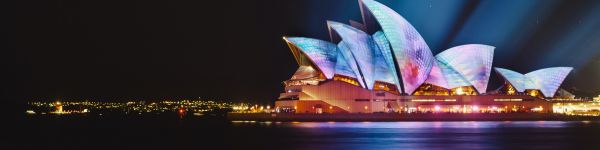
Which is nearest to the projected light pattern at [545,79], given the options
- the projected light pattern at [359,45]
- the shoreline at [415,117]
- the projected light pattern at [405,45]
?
the shoreline at [415,117]

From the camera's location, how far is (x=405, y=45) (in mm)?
67250

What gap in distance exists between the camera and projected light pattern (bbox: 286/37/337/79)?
229 feet

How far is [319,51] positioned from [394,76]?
777 centimetres

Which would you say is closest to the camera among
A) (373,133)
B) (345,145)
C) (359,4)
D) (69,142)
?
(345,145)

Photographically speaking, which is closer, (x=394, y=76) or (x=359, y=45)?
(x=359, y=45)

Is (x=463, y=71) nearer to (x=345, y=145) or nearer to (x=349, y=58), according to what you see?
(x=349, y=58)

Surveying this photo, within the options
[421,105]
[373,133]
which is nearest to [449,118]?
[421,105]

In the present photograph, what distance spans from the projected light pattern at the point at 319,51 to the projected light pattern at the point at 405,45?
254 inches

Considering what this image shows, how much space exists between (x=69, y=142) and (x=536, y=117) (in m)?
49.5

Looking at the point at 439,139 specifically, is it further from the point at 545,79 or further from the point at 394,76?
the point at 545,79

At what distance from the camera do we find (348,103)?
72875mm

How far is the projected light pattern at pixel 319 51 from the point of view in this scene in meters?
69.9

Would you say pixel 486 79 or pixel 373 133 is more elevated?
pixel 486 79

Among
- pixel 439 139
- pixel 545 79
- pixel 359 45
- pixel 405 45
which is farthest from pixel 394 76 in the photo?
pixel 439 139
